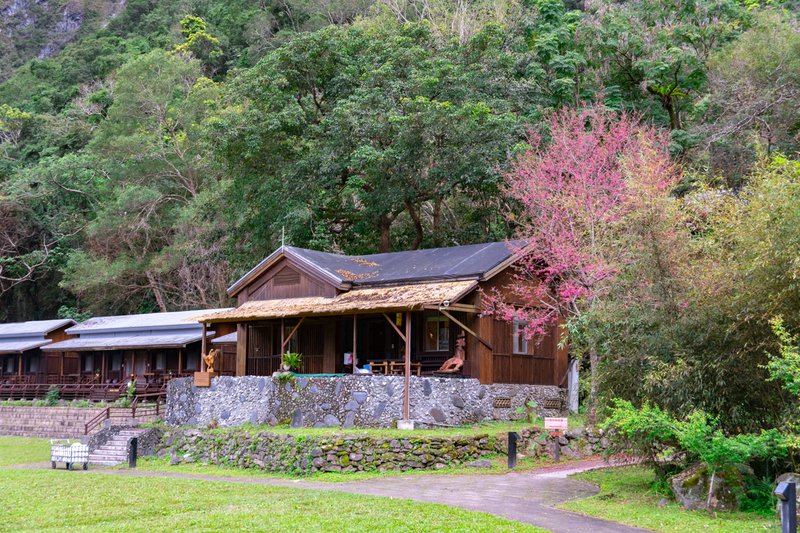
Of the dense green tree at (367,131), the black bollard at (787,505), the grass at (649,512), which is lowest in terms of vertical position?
the grass at (649,512)

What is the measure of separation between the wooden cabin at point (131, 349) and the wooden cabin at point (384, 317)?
28.2ft

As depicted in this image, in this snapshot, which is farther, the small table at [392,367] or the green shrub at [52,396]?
the green shrub at [52,396]

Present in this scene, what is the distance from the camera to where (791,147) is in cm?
3103

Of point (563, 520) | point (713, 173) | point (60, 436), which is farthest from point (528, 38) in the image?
point (563, 520)

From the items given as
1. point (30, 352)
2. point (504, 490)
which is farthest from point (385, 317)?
point (30, 352)

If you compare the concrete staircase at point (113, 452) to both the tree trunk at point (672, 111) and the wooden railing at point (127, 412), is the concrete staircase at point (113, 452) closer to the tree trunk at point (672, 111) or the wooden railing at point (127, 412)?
the wooden railing at point (127, 412)

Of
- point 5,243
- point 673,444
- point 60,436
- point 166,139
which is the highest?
point 166,139

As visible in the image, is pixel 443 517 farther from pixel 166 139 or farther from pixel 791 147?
pixel 166 139

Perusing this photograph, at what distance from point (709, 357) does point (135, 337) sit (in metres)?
29.8

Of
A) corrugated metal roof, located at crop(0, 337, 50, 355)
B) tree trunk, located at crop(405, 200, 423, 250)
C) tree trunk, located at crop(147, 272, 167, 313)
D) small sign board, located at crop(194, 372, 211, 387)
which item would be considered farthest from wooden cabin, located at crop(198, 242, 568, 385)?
tree trunk, located at crop(147, 272, 167, 313)

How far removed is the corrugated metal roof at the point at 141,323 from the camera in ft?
121

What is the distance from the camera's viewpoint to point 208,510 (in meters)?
13.6

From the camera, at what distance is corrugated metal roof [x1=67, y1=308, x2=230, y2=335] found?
3688 cm

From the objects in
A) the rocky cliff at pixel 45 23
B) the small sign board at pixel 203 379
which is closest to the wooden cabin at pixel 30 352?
the small sign board at pixel 203 379
